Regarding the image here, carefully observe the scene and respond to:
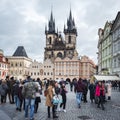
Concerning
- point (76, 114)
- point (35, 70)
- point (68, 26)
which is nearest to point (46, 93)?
point (76, 114)

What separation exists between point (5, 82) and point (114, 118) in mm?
9771

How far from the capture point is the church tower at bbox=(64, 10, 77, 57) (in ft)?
454

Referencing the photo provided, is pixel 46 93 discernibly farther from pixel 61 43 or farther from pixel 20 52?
pixel 20 52

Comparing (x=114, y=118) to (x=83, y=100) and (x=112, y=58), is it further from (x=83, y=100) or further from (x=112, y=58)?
(x=112, y=58)

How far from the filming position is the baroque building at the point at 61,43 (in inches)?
5468

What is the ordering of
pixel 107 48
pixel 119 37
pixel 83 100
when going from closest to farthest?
1. pixel 83 100
2. pixel 119 37
3. pixel 107 48

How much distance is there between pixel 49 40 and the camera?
14288 centimetres

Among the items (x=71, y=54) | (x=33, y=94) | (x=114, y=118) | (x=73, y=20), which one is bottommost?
(x=114, y=118)

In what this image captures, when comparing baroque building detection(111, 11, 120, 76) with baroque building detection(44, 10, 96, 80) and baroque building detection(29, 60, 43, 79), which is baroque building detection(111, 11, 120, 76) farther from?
baroque building detection(29, 60, 43, 79)

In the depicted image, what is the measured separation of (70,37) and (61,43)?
4837mm

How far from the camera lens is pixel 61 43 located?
142 m

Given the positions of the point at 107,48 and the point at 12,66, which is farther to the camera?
the point at 12,66

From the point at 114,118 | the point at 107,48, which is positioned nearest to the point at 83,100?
the point at 114,118

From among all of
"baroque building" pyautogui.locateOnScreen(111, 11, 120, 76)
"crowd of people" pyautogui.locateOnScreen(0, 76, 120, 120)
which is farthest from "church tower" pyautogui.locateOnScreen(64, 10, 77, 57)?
"crowd of people" pyautogui.locateOnScreen(0, 76, 120, 120)
